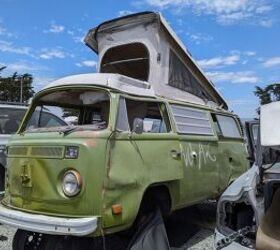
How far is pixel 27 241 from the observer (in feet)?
19.0

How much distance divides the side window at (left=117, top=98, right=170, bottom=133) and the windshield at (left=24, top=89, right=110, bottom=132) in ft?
0.76

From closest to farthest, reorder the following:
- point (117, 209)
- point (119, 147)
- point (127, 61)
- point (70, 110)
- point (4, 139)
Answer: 1. point (117, 209)
2. point (119, 147)
3. point (70, 110)
4. point (127, 61)
5. point (4, 139)

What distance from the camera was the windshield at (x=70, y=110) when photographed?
5879 mm

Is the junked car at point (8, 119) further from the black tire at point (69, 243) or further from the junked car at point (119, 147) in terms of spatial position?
the black tire at point (69, 243)

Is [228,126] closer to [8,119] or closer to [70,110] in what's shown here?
[70,110]

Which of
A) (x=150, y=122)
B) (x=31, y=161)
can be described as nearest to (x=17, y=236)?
(x=31, y=161)

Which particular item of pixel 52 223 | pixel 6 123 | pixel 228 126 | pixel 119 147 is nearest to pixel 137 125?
pixel 119 147

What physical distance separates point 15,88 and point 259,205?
4955 centimetres

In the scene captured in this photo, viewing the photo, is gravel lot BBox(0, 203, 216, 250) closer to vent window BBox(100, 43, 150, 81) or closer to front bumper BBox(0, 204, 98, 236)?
front bumper BBox(0, 204, 98, 236)

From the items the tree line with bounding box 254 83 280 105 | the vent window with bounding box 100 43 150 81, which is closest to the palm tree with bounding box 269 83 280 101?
the tree line with bounding box 254 83 280 105

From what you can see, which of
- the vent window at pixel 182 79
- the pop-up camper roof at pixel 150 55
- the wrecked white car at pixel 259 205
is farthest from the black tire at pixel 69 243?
the vent window at pixel 182 79

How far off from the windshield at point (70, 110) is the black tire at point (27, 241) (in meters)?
1.23

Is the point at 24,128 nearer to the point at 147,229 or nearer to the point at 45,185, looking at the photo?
the point at 45,185

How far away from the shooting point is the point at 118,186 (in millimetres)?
5000
